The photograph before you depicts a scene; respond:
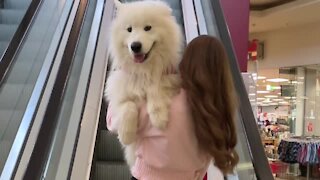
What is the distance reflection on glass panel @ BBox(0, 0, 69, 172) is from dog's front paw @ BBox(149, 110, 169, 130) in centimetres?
157

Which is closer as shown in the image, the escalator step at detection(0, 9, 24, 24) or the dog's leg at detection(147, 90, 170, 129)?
the dog's leg at detection(147, 90, 170, 129)

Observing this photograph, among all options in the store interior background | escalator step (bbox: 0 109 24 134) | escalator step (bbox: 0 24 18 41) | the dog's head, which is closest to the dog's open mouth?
the dog's head

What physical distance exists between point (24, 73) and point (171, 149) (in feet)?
8.47

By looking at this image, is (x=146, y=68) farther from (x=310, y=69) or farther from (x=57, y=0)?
(x=310, y=69)

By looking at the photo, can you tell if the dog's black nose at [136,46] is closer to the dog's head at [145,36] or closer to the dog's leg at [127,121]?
the dog's head at [145,36]

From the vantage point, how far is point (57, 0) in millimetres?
5340

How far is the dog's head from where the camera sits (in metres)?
1.93

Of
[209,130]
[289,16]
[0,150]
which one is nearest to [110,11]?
[0,150]

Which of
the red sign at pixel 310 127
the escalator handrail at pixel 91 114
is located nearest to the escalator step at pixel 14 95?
the escalator handrail at pixel 91 114

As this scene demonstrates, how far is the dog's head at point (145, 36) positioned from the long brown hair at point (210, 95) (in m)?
0.13

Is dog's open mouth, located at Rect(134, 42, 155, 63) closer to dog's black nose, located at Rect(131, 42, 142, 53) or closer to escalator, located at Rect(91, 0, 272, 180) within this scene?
dog's black nose, located at Rect(131, 42, 142, 53)

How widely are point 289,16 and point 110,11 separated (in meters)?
6.71


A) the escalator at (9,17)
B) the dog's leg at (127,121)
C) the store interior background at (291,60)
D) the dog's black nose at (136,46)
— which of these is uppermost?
the store interior background at (291,60)

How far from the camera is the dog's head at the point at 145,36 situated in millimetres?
1931
